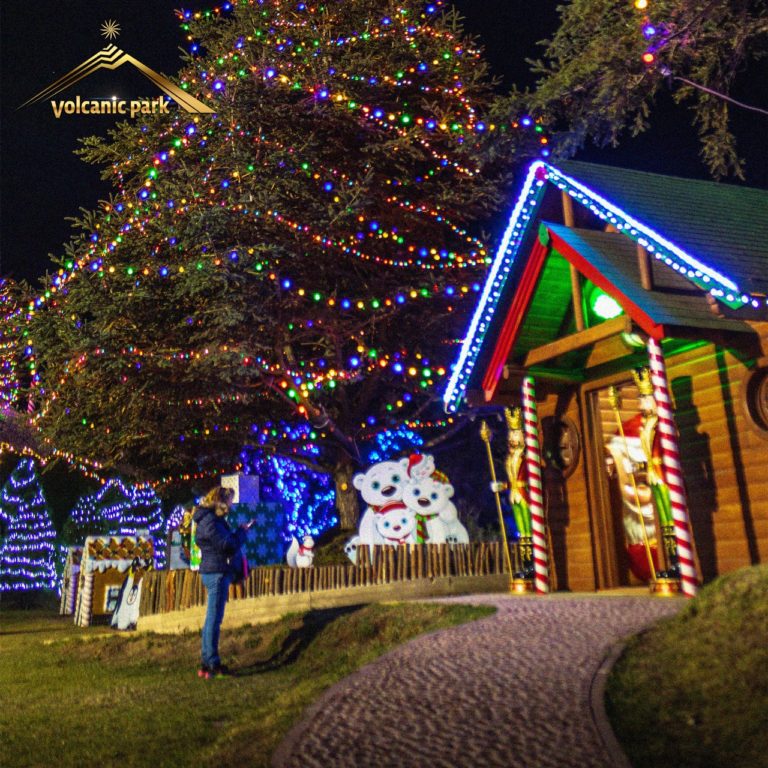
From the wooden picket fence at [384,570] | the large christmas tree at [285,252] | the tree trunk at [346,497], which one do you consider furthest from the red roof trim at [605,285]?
the tree trunk at [346,497]

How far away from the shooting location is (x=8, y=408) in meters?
22.9

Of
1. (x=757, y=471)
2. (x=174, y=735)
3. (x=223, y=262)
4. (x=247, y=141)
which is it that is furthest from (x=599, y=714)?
(x=247, y=141)

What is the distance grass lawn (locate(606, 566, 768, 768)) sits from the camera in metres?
4.23

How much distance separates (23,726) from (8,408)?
18396 millimetres

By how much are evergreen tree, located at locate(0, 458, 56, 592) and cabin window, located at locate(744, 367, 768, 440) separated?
76.7ft

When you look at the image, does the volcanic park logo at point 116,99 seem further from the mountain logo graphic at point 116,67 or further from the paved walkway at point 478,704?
the paved walkway at point 478,704

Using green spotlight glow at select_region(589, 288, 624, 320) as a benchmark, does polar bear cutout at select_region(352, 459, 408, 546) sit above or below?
below

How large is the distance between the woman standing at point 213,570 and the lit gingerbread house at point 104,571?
380 inches

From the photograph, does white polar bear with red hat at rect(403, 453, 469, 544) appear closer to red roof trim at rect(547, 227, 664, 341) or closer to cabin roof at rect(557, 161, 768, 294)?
red roof trim at rect(547, 227, 664, 341)

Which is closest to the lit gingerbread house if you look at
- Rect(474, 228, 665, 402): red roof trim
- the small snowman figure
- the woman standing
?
the small snowman figure

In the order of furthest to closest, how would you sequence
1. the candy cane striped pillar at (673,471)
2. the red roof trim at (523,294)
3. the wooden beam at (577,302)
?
the wooden beam at (577,302), the red roof trim at (523,294), the candy cane striped pillar at (673,471)

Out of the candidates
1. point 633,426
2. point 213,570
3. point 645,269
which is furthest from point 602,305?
point 213,570

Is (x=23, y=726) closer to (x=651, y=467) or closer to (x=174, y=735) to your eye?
(x=174, y=735)

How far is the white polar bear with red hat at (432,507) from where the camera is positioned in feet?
43.7
